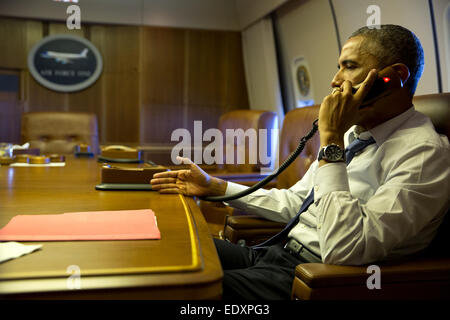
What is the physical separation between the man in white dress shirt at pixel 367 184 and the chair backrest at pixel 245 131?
1.69 metres

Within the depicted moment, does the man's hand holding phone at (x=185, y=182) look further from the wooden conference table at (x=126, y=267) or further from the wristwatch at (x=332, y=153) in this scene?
the wristwatch at (x=332, y=153)

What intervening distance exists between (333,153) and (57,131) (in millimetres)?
3429

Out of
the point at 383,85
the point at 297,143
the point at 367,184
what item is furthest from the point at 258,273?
the point at 297,143

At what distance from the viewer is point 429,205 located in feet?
3.52

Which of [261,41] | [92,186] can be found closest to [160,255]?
[92,186]

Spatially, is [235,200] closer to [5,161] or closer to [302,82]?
[5,161]

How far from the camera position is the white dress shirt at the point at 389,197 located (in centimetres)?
103

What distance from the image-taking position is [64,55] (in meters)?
5.69

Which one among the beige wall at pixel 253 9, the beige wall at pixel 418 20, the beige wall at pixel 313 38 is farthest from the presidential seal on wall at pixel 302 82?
the beige wall at pixel 418 20

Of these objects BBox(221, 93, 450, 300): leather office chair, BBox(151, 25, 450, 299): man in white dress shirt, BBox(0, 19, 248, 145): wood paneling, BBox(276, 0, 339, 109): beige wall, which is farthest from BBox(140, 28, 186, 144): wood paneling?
BBox(221, 93, 450, 300): leather office chair

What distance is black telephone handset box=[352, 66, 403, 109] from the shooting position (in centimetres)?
123
